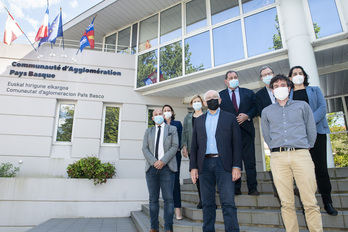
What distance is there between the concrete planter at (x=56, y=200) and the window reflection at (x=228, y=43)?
5137 millimetres

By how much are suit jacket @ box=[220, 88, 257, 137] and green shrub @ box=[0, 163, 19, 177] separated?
708 cm

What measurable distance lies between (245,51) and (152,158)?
4652mm

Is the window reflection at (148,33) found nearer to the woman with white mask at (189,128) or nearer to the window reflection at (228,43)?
the window reflection at (228,43)

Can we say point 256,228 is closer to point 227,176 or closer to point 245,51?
point 227,176

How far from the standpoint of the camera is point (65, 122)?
8039mm

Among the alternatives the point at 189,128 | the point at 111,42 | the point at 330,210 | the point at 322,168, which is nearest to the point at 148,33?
the point at 111,42

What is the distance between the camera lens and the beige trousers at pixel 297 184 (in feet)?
7.11

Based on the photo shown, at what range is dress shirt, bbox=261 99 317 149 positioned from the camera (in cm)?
236

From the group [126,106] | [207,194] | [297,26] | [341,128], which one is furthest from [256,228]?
[341,128]

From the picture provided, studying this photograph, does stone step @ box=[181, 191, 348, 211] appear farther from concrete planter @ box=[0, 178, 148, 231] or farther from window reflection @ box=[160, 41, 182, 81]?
window reflection @ box=[160, 41, 182, 81]

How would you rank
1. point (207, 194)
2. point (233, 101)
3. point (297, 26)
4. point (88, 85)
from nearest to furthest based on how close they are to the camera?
1. point (207, 194)
2. point (233, 101)
3. point (297, 26)
4. point (88, 85)

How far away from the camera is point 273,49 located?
5996 mm

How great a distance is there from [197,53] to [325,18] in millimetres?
3617

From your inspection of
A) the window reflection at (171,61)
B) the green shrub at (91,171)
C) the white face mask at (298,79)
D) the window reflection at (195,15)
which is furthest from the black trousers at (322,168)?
the window reflection at (195,15)
